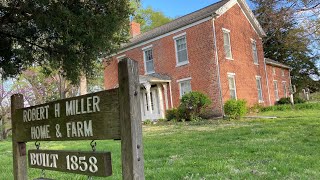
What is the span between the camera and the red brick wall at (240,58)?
2042 centimetres

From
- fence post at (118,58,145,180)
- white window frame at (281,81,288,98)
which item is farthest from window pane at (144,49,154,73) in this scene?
fence post at (118,58,145,180)

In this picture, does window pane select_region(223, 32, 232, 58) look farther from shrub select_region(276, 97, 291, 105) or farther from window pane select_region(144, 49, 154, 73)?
shrub select_region(276, 97, 291, 105)

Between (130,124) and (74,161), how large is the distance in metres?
0.77

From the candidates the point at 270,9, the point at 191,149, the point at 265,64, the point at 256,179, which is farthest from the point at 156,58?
the point at 256,179

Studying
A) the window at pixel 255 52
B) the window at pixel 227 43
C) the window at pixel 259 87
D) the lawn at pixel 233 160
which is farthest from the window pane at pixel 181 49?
the lawn at pixel 233 160

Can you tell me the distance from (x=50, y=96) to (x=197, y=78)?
19.7 meters

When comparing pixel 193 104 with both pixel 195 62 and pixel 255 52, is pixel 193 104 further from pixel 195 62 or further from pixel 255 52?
pixel 255 52

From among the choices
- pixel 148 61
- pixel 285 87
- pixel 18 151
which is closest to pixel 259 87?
pixel 285 87

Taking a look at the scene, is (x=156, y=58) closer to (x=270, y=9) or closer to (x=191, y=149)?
(x=270, y=9)

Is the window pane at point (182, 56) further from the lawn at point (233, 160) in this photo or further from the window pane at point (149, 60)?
the lawn at point (233, 160)

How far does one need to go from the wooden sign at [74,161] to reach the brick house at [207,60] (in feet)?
55.4

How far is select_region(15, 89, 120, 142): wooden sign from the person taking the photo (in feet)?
8.14

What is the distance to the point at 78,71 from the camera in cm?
789

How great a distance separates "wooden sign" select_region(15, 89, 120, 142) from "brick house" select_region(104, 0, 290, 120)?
16815 millimetres
